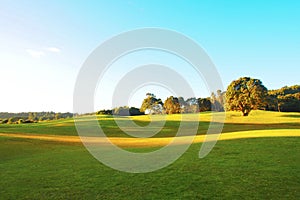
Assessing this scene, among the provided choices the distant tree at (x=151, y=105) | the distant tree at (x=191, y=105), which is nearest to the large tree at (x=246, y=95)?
the distant tree at (x=191, y=105)

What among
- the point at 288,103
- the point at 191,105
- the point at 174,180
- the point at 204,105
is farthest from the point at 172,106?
the point at 174,180

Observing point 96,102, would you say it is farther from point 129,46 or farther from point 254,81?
point 254,81

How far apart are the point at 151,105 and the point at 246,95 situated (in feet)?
164

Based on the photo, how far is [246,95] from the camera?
65125 mm

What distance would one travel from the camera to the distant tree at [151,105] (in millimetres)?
107500

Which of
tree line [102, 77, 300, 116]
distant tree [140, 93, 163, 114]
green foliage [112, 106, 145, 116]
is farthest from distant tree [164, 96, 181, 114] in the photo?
green foliage [112, 106, 145, 116]

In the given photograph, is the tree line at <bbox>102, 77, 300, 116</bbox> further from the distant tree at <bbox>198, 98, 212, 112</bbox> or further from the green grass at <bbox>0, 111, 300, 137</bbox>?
the green grass at <bbox>0, 111, 300, 137</bbox>

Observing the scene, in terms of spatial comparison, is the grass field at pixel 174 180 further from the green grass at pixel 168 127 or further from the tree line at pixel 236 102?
the tree line at pixel 236 102

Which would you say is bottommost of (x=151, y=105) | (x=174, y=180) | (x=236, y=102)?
(x=174, y=180)

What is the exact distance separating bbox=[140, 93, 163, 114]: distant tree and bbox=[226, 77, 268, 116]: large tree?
43.3 metres

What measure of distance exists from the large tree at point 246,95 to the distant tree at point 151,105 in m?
43.3

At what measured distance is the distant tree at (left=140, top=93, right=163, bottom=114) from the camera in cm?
10750

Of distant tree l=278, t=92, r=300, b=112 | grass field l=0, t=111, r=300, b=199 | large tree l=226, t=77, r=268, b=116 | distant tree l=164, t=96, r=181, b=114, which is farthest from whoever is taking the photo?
distant tree l=164, t=96, r=181, b=114

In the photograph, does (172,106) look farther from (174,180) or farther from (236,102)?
(174,180)
